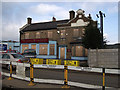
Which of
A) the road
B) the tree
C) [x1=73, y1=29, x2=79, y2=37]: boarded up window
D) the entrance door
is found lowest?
the road

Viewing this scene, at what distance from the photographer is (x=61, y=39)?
90.9 feet

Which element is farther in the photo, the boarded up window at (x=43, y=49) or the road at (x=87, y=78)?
the boarded up window at (x=43, y=49)

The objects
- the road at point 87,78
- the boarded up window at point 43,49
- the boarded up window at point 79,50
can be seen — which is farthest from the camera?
the boarded up window at point 43,49

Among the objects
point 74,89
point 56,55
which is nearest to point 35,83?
point 74,89

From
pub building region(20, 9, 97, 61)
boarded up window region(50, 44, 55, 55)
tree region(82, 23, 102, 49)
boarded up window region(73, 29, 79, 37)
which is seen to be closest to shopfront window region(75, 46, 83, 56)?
pub building region(20, 9, 97, 61)

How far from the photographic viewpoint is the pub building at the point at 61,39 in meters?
25.6

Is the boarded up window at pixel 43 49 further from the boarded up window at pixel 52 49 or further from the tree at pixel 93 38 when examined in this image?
the tree at pixel 93 38

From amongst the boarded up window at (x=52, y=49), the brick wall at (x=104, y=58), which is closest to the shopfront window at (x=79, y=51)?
the boarded up window at (x=52, y=49)

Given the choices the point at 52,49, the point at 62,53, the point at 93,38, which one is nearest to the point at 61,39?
the point at 52,49

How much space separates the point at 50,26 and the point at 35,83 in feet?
78.1

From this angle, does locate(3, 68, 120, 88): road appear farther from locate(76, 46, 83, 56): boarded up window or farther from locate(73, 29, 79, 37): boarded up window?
locate(73, 29, 79, 37): boarded up window

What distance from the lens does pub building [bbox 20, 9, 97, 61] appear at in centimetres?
2562

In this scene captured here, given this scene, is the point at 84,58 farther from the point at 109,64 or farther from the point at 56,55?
the point at 109,64

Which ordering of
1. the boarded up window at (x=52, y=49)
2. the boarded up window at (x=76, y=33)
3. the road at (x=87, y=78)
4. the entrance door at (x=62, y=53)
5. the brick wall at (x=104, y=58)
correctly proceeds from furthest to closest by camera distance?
the boarded up window at (x=52, y=49) → the entrance door at (x=62, y=53) → the boarded up window at (x=76, y=33) → the brick wall at (x=104, y=58) → the road at (x=87, y=78)
